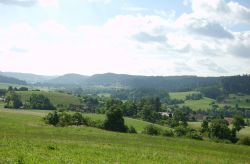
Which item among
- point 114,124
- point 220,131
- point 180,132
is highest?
point 114,124

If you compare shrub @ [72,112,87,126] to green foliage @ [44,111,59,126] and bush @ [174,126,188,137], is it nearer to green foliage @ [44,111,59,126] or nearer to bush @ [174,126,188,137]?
green foliage @ [44,111,59,126]

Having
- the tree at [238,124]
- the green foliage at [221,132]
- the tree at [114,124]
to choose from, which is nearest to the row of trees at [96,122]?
the tree at [114,124]

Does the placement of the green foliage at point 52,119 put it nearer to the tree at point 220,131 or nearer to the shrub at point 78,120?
the shrub at point 78,120

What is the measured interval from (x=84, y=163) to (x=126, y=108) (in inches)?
6097

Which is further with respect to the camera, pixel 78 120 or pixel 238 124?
pixel 238 124

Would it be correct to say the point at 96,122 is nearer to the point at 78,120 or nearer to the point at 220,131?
the point at 78,120

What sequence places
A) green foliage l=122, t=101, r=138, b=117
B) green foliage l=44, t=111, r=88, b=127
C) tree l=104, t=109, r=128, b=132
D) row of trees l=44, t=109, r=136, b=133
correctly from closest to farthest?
1. green foliage l=44, t=111, r=88, b=127
2. row of trees l=44, t=109, r=136, b=133
3. tree l=104, t=109, r=128, b=132
4. green foliage l=122, t=101, r=138, b=117

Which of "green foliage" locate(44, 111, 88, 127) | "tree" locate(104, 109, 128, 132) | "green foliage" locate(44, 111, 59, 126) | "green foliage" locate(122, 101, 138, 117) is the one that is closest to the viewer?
"green foliage" locate(44, 111, 88, 127)

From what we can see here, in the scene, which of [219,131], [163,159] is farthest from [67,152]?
[219,131]

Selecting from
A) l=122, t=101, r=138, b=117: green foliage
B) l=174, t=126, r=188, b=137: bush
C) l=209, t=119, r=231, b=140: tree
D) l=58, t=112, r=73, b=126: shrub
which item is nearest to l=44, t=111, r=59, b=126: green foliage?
l=58, t=112, r=73, b=126: shrub

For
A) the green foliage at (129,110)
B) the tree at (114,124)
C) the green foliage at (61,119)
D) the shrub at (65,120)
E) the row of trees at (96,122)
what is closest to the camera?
the shrub at (65,120)

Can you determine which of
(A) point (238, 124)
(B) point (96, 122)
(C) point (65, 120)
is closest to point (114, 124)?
(B) point (96, 122)

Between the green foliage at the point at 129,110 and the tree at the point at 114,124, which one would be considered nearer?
the tree at the point at 114,124

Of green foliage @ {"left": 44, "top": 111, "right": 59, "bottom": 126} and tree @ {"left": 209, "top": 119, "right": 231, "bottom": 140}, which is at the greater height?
green foliage @ {"left": 44, "top": 111, "right": 59, "bottom": 126}
